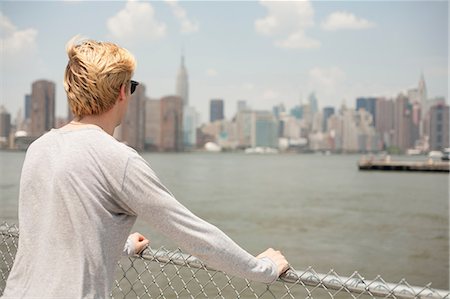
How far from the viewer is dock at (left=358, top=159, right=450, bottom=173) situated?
2992 inches

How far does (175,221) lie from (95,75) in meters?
0.44

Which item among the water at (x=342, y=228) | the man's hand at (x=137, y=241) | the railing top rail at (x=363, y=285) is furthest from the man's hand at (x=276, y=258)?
the water at (x=342, y=228)

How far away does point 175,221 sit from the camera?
4.76ft

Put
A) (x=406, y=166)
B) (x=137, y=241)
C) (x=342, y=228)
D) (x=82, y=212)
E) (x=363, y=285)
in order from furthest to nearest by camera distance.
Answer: (x=406, y=166)
(x=342, y=228)
(x=137, y=241)
(x=363, y=285)
(x=82, y=212)

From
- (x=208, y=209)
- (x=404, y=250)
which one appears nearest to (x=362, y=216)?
(x=208, y=209)

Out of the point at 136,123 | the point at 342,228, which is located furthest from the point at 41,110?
the point at 342,228

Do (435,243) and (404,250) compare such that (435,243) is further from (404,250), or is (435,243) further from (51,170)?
(51,170)

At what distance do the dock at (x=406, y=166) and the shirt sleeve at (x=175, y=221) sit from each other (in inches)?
3122

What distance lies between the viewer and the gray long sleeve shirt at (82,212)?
1.39m

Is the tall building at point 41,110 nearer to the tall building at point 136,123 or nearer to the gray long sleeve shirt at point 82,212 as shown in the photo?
the tall building at point 136,123

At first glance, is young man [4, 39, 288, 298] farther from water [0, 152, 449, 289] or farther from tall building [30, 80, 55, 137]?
tall building [30, 80, 55, 137]

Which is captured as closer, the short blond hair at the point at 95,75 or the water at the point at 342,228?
the short blond hair at the point at 95,75

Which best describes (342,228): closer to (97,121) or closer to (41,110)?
(97,121)

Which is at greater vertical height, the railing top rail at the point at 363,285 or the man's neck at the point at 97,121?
the man's neck at the point at 97,121
